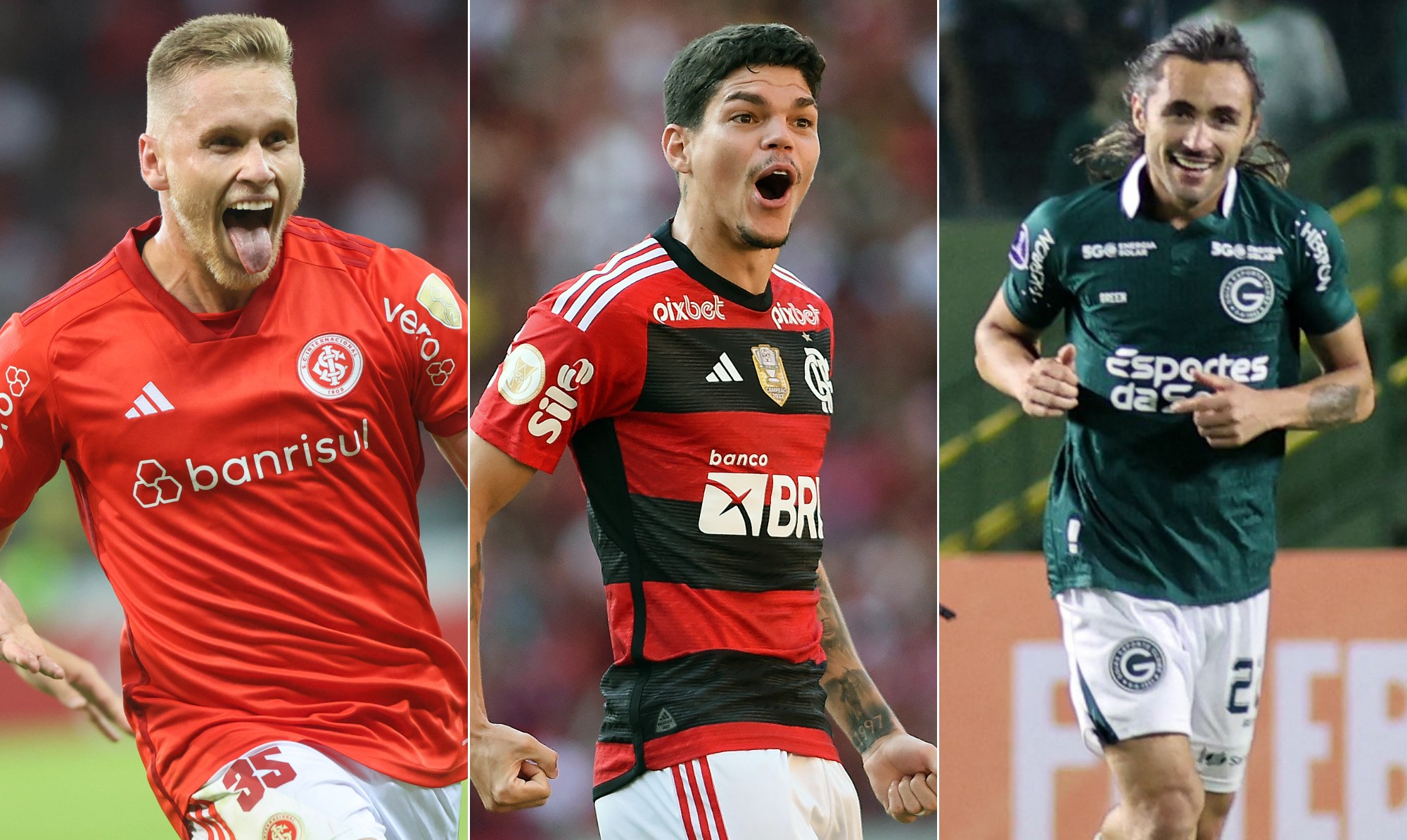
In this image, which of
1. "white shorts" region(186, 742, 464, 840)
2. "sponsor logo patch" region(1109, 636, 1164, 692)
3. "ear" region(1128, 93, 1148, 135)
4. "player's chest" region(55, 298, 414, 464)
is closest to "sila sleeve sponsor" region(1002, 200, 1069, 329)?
"ear" region(1128, 93, 1148, 135)

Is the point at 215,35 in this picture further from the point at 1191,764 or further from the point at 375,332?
the point at 1191,764

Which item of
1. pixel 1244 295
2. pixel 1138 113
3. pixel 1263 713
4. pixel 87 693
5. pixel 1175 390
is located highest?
pixel 1138 113

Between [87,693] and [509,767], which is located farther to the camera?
[87,693]

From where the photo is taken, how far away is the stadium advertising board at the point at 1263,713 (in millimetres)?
3779

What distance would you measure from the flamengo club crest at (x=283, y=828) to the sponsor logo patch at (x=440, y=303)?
110cm

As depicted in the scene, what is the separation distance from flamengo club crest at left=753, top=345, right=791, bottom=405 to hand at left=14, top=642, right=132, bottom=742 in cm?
152

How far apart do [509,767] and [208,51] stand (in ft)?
5.31

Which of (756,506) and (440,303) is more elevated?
(440,303)

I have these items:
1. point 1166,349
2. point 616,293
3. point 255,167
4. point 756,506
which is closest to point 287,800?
point 756,506

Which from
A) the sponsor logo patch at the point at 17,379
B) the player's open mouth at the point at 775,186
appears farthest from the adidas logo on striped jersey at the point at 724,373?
the sponsor logo patch at the point at 17,379

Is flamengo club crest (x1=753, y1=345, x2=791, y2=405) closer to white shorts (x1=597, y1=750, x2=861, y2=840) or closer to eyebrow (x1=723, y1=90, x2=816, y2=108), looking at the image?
eyebrow (x1=723, y1=90, x2=816, y2=108)

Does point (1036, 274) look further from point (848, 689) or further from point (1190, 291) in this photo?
point (848, 689)

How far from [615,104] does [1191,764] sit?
7.96 ft

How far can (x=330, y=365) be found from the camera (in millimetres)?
3275
